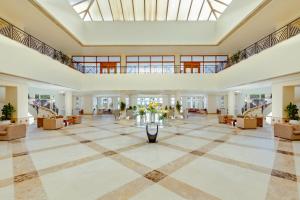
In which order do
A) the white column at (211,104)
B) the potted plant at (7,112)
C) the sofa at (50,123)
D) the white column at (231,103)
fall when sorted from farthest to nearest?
the white column at (211,104), the white column at (231,103), the potted plant at (7,112), the sofa at (50,123)

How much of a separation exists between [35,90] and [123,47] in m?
11.8

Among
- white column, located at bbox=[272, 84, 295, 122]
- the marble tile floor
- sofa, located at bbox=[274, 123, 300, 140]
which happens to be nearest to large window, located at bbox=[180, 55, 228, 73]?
white column, located at bbox=[272, 84, 295, 122]

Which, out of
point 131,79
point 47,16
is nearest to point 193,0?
point 131,79

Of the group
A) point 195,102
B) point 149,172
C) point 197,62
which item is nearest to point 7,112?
point 149,172

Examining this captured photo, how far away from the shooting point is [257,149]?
5.61 metres

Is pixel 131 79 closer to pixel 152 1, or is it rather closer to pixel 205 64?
pixel 152 1

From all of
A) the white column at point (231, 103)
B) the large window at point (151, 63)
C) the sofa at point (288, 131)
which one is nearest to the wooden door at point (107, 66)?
the large window at point (151, 63)

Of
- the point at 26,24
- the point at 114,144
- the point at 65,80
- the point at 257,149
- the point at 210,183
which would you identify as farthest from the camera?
the point at 65,80

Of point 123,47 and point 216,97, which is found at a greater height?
point 123,47

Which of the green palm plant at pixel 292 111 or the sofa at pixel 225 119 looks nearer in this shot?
the green palm plant at pixel 292 111

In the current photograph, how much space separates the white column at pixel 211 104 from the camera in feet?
73.5

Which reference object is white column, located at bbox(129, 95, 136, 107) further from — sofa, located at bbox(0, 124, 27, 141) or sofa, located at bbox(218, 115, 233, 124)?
sofa, located at bbox(0, 124, 27, 141)

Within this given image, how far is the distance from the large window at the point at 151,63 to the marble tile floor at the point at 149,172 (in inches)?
464

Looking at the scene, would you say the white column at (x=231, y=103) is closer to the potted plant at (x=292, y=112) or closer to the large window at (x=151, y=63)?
the potted plant at (x=292, y=112)
